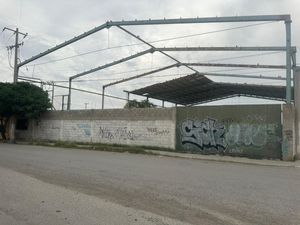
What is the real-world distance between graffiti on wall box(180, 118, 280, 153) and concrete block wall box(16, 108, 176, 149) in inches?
56.2

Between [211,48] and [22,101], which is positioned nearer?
[211,48]

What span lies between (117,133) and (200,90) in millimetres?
15660

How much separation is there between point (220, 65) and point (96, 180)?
22041 mm

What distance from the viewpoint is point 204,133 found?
26578 millimetres

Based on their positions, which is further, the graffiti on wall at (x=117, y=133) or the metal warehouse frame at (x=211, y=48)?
the graffiti on wall at (x=117, y=133)

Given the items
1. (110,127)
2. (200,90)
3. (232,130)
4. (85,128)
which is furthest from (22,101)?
(232,130)

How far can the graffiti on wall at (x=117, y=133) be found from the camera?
30.6 m

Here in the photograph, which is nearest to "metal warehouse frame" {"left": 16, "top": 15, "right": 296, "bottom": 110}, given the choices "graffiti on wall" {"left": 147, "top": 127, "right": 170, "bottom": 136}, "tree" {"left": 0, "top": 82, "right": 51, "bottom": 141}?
"tree" {"left": 0, "top": 82, "right": 51, "bottom": 141}

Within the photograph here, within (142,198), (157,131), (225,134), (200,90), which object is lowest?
(142,198)

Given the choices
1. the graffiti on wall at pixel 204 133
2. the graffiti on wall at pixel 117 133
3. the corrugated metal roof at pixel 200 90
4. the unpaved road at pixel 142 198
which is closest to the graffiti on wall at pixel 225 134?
the graffiti on wall at pixel 204 133

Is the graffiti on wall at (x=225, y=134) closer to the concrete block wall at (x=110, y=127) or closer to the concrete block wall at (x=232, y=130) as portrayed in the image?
the concrete block wall at (x=232, y=130)

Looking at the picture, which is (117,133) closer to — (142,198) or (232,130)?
(232,130)

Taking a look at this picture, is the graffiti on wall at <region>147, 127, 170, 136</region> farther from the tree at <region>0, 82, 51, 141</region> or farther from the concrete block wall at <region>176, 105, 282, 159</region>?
the tree at <region>0, 82, 51, 141</region>

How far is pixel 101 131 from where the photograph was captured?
32969mm
